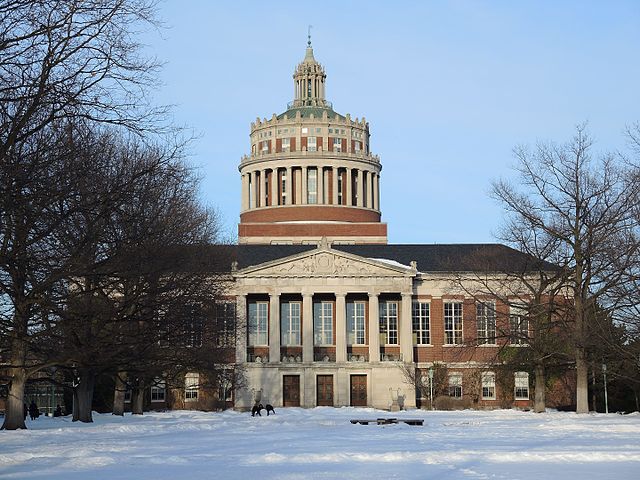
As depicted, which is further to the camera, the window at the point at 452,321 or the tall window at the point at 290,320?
the window at the point at 452,321

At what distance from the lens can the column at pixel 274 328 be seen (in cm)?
8625

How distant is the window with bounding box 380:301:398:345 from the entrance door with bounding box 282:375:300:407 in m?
8.48

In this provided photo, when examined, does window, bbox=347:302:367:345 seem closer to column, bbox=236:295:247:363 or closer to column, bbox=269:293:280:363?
column, bbox=269:293:280:363

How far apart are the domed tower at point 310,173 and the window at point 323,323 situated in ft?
77.4

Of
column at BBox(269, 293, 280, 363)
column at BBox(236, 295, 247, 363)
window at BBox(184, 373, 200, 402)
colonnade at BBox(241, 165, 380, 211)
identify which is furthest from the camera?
colonnade at BBox(241, 165, 380, 211)

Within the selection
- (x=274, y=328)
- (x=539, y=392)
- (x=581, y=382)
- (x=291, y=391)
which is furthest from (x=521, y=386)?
(x=581, y=382)

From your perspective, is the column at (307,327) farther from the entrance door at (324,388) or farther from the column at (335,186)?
the column at (335,186)

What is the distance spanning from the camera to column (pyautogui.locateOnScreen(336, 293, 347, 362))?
8638cm

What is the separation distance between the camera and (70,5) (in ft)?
60.7

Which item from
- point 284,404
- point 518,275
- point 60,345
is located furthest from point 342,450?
point 284,404

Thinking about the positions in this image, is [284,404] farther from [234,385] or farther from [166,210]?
[166,210]

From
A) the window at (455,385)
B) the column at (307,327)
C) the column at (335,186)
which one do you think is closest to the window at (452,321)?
the window at (455,385)

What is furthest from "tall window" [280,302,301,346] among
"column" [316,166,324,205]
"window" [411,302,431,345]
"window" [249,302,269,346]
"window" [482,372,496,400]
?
"column" [316,166,324,205]

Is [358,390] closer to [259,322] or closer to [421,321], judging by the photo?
[421,321]
